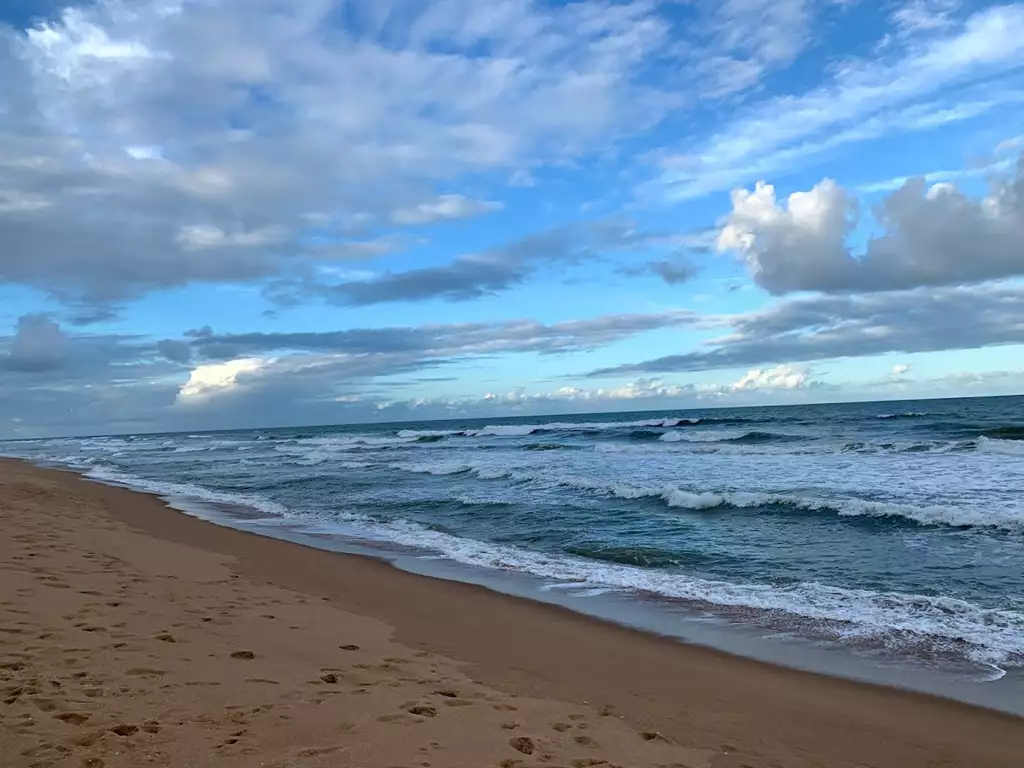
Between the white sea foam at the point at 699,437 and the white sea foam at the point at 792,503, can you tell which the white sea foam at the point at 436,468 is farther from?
the white sea foam at the point at 699,437

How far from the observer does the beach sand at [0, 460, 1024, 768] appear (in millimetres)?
3957

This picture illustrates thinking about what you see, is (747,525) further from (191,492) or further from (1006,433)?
(1006,433)

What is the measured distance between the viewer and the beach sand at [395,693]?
3.96 m

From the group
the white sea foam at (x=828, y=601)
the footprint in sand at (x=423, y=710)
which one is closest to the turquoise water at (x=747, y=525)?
the white sea foam at (x=828, y=601)

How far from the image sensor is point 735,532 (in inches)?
496

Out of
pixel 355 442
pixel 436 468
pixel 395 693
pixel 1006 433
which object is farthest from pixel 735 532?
pixel 355 442

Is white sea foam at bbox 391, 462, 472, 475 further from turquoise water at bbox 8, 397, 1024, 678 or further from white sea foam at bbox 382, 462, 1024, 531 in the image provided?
white sea foam at bbox 382, 462, 1024, 531

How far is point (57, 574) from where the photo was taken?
8.08 m

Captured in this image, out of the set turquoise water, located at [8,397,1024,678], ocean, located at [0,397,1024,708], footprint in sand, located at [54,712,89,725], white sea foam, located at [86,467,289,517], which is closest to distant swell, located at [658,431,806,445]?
turquoise water, located at [8,397,1024,678]

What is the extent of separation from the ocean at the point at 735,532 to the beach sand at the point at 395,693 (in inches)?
46.6

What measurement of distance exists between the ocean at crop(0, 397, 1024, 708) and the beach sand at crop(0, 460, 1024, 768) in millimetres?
1183

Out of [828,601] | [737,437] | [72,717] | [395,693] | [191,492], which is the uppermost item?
[72,717]

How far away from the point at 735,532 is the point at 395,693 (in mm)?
9001

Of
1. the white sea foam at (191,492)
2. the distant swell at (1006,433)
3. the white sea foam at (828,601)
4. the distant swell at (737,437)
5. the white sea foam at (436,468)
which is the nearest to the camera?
the white sea foam at (828,601)
